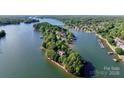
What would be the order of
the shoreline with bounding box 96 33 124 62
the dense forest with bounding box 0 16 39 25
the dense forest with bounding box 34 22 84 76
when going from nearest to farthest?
the dense forest with bounding box 34 22 84 76 < the shoreline with bounding box 96 33 124 62 < the dense forest with bounding box 0 16 39 25

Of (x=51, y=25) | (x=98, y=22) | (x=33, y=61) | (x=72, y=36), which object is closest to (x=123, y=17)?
(x=98, y=22)

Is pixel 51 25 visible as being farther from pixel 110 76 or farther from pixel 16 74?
pixel 110 76

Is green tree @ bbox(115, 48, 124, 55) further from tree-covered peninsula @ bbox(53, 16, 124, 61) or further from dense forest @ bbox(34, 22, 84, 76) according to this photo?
dense forest @ bbox(34, 22, 84, 76)

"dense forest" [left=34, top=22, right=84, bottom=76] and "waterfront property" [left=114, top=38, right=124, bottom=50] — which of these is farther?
"waterfront property" [left=114, top=38, right=124, bottom=50]

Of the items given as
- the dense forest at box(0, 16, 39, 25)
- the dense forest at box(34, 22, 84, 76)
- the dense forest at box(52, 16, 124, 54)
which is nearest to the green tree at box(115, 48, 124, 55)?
the dense forest at box(52, 16, 124, 54)

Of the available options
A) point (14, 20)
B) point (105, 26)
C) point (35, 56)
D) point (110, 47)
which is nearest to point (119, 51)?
point (110, 47)

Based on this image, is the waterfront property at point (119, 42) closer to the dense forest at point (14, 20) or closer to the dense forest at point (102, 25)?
the dense forest at point (102, 25)

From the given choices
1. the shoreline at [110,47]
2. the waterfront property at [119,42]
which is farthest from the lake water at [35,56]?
the waterfront property at [119,42]
